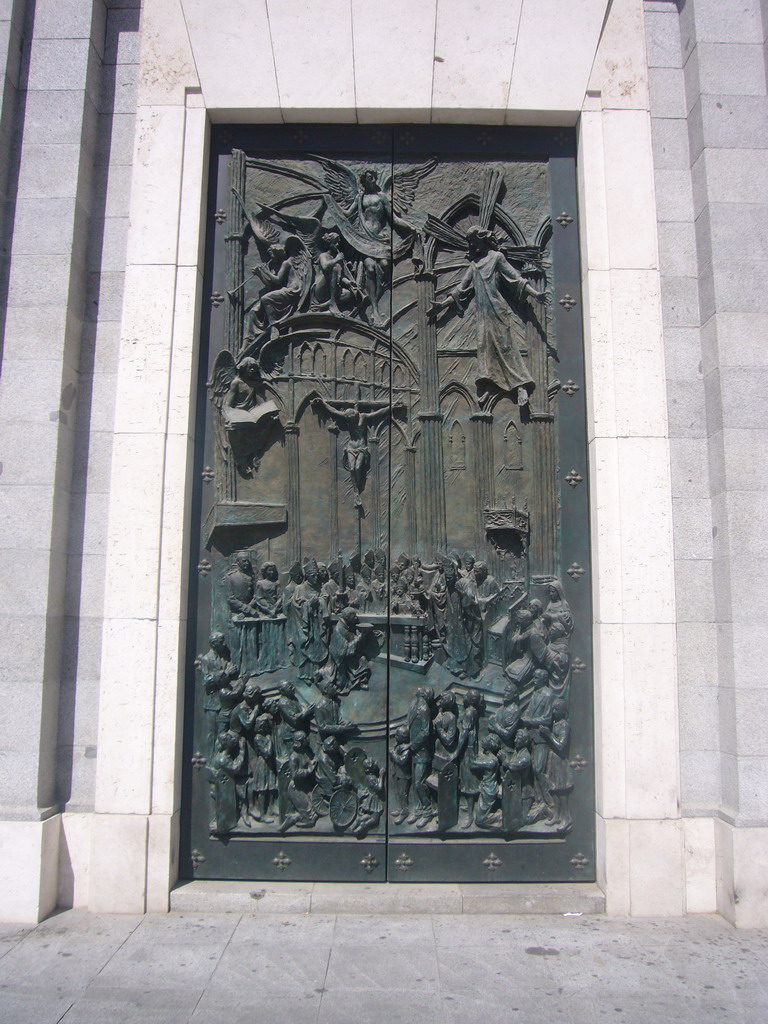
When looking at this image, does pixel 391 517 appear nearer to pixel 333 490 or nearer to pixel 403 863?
pixel 333 490

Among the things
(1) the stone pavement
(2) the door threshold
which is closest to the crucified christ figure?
(2) the door threshold

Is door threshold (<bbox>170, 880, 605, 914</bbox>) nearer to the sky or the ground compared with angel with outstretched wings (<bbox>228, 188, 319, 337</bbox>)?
nearer to the ground

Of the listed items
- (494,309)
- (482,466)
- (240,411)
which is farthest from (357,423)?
(494,309)

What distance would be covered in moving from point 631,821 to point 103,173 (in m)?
7.71

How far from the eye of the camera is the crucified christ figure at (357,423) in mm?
6879

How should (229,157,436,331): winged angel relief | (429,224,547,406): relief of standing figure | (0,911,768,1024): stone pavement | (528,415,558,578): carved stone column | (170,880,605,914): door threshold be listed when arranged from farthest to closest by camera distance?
(229,157,436,331): winged angel relief
(429,224,547,406): relief of standing figure
(528,415,558,578): carved stone column
(170,880,605,914): door threshold
(0,911,768,1024): stone pavement

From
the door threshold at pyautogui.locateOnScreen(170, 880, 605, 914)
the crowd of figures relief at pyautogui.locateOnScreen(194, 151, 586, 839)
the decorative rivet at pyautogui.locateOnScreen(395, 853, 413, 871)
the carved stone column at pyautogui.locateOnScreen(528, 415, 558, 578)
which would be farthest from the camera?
the carved stone column at pyautogui.locateOnScreen(528, 415, 558, 578)

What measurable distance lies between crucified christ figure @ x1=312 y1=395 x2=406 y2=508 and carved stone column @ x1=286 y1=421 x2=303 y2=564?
342mm

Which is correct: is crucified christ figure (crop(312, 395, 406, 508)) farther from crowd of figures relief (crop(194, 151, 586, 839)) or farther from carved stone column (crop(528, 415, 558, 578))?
carved stone column (crop(528, 415, 558, 578))

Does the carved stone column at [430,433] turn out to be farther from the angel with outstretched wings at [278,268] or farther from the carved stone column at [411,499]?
the angel with outstretched wings at [278,268]

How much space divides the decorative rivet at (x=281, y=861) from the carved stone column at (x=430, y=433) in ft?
9.75

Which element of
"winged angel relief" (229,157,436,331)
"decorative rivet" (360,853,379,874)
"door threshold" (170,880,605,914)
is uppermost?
"winged angel relief" (229,157,436,331)

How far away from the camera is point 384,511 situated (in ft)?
22.5

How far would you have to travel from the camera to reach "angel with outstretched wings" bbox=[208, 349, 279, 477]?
22.6 ft
